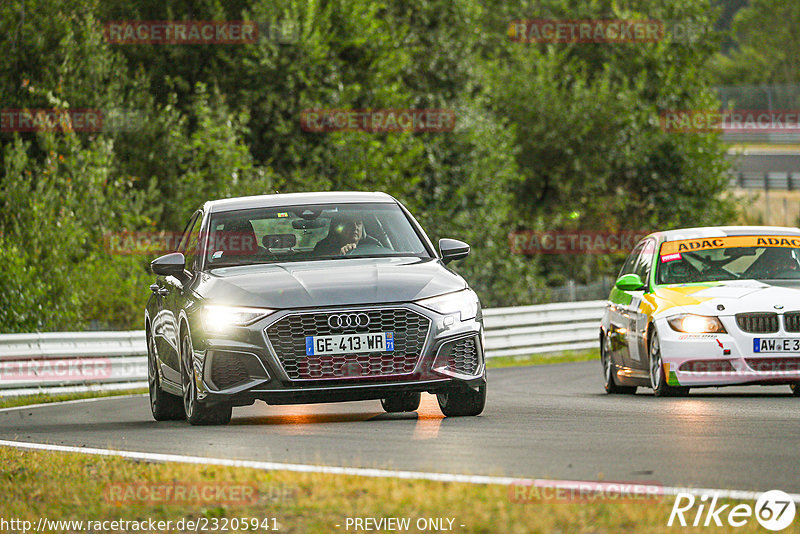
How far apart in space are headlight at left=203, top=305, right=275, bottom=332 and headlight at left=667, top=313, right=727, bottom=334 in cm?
452

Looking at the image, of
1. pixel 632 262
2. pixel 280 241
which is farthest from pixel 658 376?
pixel 280 241

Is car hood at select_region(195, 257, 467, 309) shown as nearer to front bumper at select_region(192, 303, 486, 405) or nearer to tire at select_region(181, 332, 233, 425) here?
front bumper at select_region(192, 303, 486, 405)

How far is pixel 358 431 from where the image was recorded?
32.2 ft

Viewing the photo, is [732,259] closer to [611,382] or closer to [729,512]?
[611,382]

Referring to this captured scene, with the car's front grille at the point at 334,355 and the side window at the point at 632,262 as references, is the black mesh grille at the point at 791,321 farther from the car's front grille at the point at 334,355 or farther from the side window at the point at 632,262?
the car's front grille at the point at 334,355

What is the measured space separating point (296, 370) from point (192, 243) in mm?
2375

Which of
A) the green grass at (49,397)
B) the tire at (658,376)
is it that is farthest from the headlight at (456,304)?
the green grass at (49,397)

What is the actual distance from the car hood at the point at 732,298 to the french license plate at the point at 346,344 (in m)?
4.02

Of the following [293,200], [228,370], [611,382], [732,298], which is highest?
[293,200]

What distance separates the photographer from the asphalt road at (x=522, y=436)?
743cm

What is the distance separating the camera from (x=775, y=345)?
1261cm

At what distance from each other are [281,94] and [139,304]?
9.73 metres

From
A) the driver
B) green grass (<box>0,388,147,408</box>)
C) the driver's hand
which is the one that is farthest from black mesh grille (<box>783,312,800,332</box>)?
green grass (<box>0,388,147,408</box>)

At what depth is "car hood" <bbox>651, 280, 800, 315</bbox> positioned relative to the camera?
1273 centimetres
